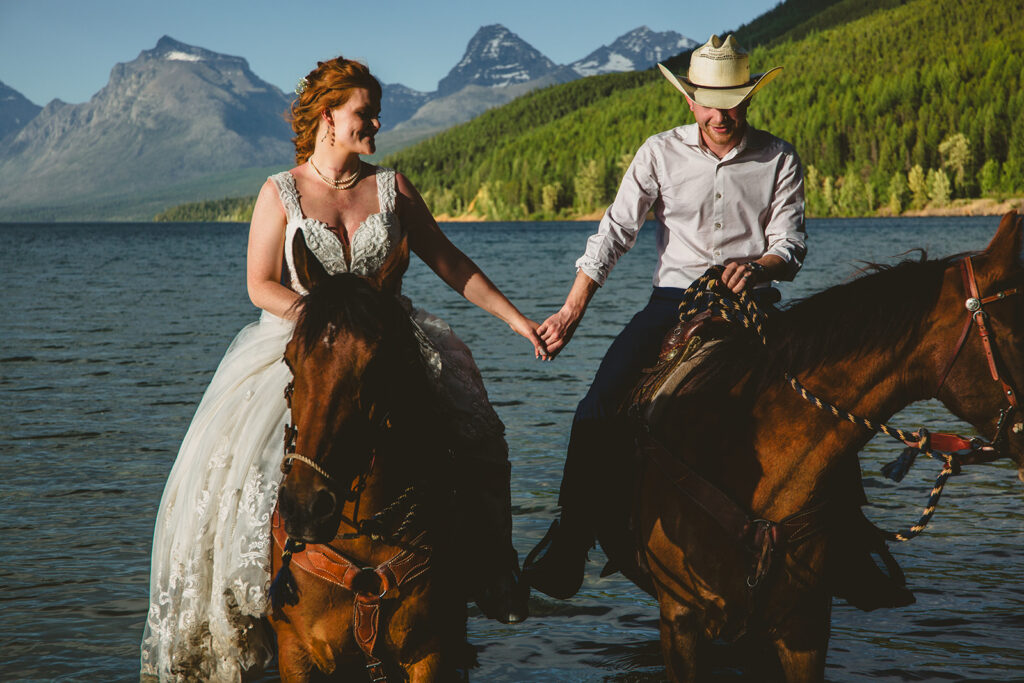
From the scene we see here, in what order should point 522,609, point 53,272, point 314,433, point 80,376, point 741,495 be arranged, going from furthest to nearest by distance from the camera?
point 53,272 < point 80,376 < point 522,609 < point 741,495 < point 314,433

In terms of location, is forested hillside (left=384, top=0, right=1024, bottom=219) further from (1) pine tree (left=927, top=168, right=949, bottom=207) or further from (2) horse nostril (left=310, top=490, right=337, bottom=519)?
(2) horse nostril (left=310, top=490, right=337, bottom=519)

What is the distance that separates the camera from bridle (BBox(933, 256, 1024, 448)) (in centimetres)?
370

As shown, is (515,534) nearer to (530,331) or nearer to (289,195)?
(530,331)

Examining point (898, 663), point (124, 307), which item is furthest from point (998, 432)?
point (124, 307)

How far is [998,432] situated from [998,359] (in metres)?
0.30

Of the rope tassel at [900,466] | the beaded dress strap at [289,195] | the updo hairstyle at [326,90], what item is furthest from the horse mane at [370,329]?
the rope tassel at [900,466]

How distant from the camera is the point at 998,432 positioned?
12.3 ft

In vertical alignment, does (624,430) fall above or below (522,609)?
above

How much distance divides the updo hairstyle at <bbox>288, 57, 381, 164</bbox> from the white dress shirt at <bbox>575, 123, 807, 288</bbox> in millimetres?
1563

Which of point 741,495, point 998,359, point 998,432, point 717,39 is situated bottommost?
point 741,495

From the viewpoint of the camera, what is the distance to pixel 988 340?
369 cm

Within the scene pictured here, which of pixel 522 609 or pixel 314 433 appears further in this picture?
pixel 522 609

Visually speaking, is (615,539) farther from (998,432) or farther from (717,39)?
(717,39)

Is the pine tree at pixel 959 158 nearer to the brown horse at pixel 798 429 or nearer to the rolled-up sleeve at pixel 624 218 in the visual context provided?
the rolled-up sleeve at pixel 624 218
